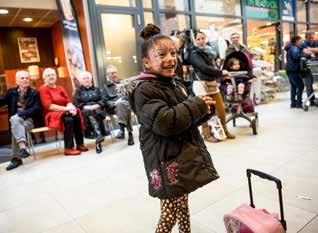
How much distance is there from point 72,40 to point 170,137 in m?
4.40

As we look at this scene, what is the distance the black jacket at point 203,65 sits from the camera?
3748mm

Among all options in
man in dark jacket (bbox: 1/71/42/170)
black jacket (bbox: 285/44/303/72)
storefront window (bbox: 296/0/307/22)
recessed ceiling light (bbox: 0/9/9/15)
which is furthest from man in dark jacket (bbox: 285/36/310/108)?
recessed ceiling light (bbox: 0/9/9/15)

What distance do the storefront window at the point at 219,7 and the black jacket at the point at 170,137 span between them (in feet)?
20.7

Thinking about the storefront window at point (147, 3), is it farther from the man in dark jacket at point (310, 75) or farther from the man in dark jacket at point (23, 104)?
the man in dark jacket at point (310, 75)

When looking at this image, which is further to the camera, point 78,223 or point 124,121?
point 124,121

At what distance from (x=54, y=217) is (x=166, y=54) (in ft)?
5.40

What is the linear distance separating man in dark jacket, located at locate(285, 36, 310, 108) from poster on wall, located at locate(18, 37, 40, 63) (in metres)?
5.92

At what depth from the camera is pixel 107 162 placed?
11.8 ft

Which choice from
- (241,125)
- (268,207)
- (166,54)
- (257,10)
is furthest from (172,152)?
(257,10)

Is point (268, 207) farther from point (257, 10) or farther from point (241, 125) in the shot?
→ point (257, 10)

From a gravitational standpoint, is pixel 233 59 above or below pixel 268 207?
above

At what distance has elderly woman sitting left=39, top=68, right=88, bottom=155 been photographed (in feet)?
13.5

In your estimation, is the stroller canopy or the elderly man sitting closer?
the stroller canopy

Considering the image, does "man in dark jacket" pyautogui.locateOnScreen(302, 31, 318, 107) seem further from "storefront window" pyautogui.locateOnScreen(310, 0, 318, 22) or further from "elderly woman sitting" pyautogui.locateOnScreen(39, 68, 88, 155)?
"storefront window" pyautogui.locateOnScreen(310, 0, 318, 22)
